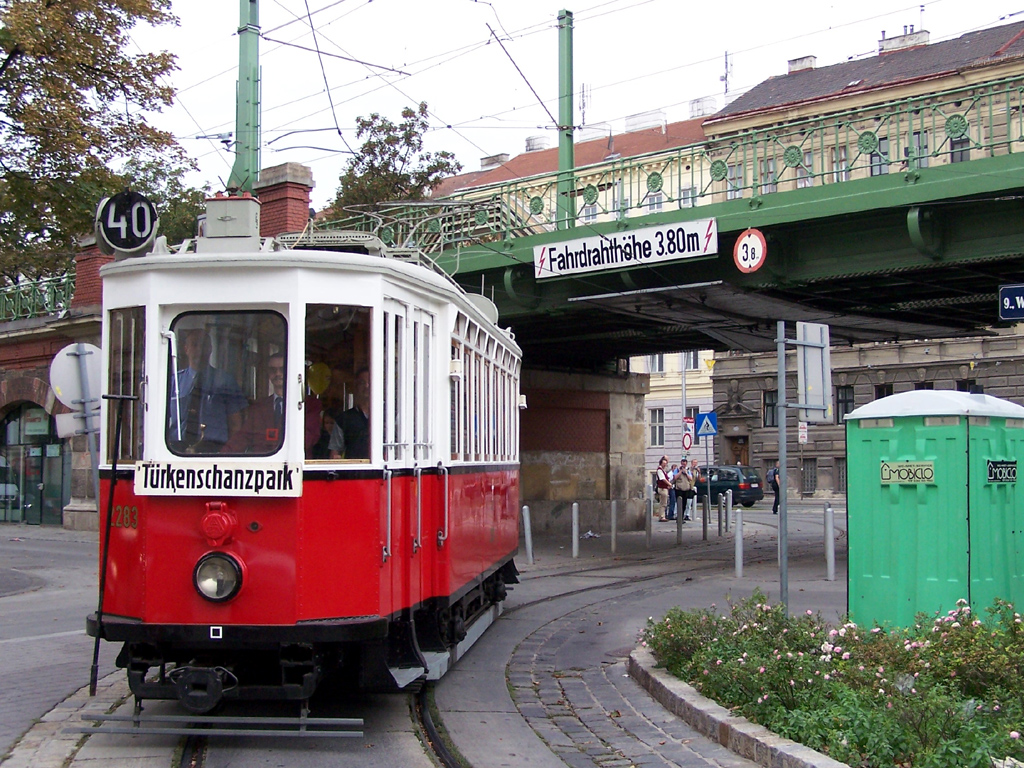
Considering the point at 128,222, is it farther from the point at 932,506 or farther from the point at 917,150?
the point at 917,150

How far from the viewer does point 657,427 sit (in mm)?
60250

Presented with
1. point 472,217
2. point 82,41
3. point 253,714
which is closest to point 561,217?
point 472,217

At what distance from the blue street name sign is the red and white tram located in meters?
5.99

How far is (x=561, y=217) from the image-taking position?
17.9 m

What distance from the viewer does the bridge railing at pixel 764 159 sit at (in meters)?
13.6

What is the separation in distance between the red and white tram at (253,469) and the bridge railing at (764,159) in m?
7.06

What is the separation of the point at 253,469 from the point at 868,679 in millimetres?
3642

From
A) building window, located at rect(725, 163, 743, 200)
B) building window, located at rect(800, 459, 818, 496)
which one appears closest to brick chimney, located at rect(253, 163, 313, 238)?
building window, located at rect(725, 163, 743, 200)

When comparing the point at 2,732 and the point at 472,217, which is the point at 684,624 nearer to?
the point at 2,732

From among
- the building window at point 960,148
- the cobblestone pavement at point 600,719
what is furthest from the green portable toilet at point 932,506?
the building window at point 960,148

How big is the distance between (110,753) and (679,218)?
38.8ft

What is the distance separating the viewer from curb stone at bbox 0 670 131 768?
639 cm

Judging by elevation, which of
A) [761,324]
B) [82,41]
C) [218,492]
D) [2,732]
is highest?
[82,41]

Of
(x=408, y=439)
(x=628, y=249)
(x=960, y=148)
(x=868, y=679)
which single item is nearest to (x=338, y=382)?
(x=408, y=439)
